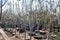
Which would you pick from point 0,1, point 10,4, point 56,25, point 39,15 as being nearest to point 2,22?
point 10,4

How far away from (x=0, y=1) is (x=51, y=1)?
5.59 meters

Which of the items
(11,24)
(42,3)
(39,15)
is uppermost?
(42,3)

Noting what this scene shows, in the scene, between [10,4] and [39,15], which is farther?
[10,4]

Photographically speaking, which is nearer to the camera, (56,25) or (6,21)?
(56,25)

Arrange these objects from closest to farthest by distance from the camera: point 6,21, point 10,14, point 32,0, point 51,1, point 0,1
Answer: point 32,0, point 51,1, point 0,1, point 10,14, point 6,21

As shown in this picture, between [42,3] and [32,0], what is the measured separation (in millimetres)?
1204

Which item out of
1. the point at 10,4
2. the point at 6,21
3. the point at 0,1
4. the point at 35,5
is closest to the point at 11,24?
the point at 6,21

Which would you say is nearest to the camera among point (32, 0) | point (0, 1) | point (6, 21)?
point (32, 0)

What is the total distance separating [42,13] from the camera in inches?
595

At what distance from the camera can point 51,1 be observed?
1569 cm

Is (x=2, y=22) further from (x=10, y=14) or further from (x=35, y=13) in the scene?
(x=35, y=13)

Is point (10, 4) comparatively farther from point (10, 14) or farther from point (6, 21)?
point (6, 21)

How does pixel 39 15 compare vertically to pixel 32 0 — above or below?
below

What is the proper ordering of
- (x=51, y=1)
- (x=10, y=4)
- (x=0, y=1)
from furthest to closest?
(x=10, y=4) → (x=0, y=1) → (x=51, y=1)
